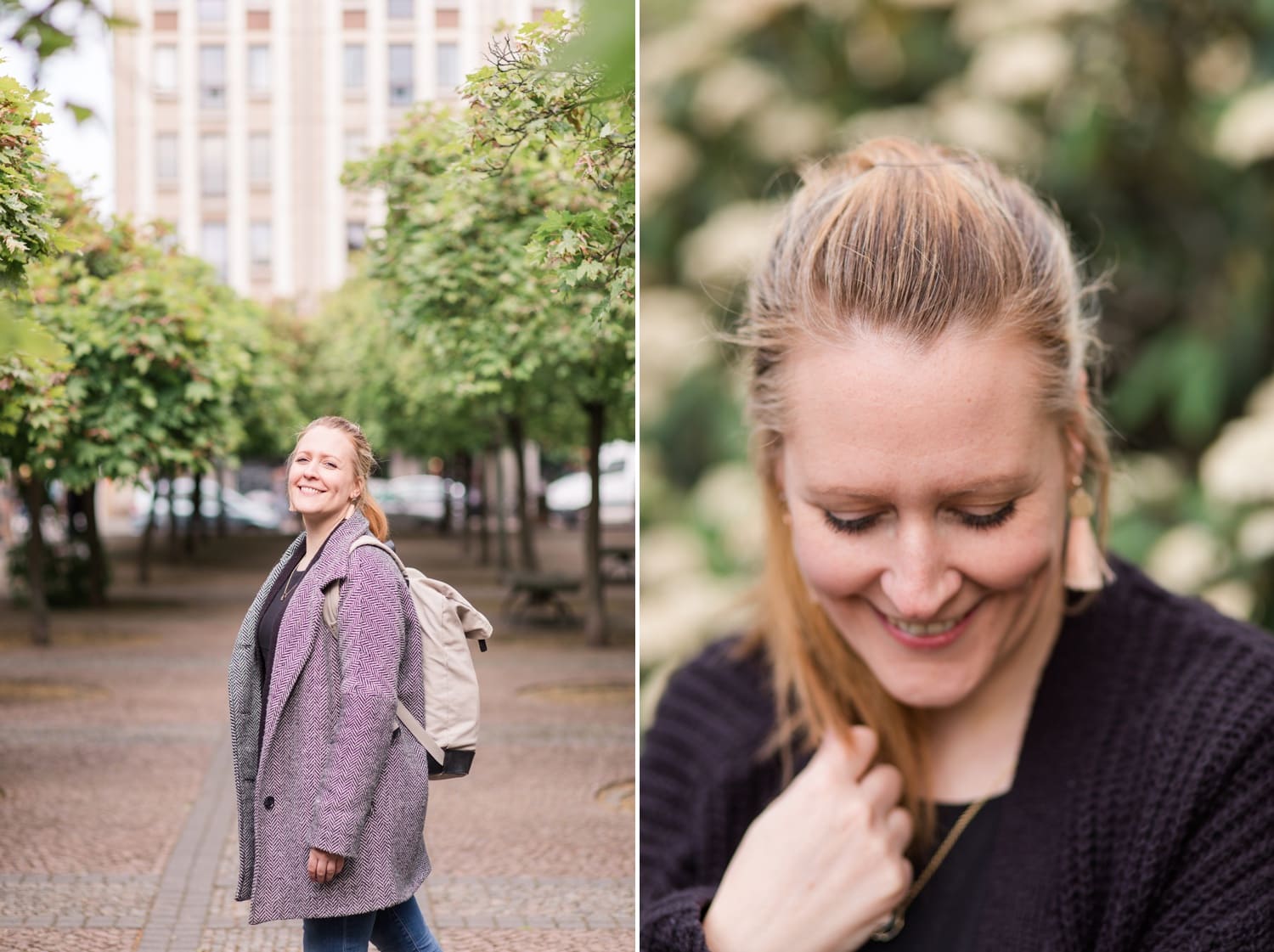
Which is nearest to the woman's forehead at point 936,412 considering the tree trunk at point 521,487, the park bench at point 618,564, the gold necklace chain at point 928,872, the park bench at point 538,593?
the gold necklace chain at point 928,872

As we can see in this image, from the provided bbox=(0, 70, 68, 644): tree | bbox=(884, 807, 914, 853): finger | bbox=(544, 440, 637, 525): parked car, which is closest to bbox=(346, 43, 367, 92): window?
Answer: bbox=(0, 70, 68, 644): tree

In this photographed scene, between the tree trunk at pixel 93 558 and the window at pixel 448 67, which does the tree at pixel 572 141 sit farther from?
the tree trunk at pixel 93 558

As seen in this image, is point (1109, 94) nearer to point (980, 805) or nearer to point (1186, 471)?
point (1186, 471)

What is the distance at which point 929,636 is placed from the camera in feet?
6.55

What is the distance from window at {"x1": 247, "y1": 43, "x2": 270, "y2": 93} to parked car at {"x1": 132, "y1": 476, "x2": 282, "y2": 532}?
1045mm

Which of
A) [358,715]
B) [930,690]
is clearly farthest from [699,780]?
[358,715]

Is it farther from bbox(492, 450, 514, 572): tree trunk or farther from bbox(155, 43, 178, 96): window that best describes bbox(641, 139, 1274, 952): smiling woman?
bbox(492, 450, 514, 572): tree trunk

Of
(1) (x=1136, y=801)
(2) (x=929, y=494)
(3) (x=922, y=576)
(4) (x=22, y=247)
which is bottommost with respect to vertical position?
(1) (x=1136, y=801)

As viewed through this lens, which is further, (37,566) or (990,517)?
(37,566)

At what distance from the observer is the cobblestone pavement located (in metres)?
2.83

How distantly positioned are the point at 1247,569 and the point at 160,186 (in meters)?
2.67

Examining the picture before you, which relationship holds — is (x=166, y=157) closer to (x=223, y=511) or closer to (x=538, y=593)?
(x=223, y=511)

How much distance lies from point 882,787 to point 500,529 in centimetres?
433

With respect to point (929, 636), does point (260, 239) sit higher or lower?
higher
